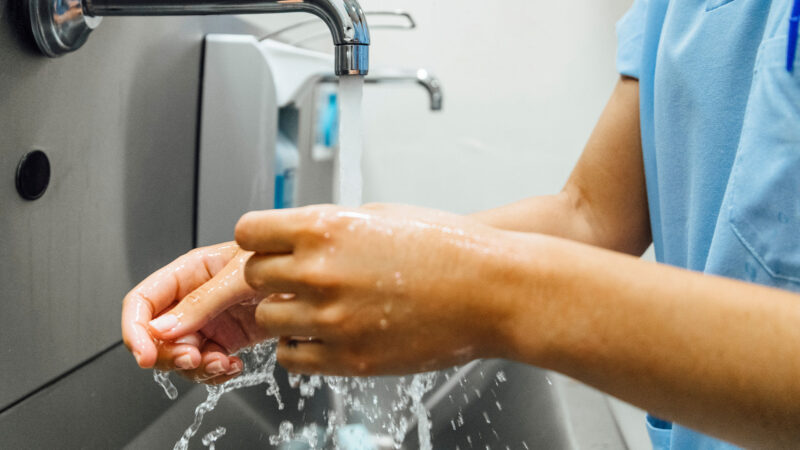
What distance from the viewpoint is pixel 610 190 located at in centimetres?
57

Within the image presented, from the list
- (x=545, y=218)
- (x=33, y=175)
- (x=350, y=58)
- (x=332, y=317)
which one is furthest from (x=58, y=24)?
(x=545, y=218)

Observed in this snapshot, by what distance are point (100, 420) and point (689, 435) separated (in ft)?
1.63

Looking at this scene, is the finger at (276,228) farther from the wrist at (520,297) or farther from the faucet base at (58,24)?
the faucet base at (58,24)

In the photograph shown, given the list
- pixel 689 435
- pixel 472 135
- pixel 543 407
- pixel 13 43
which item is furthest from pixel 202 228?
pixel 472 135

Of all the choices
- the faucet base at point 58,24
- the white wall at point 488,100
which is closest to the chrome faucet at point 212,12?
the faucet base at point 58,24

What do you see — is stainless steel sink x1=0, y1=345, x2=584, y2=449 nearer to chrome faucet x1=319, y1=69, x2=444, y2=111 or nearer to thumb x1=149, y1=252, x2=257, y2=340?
thumb x1=149, y1=252, x2=257, y2=340

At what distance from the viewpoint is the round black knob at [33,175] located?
42 cm

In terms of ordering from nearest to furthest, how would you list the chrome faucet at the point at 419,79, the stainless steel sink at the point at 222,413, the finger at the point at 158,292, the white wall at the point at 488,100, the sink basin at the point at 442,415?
the finger at the point at 158,292, the stainless steel sink at the point at 222,413, the sink basin at the point at 442,415, the chrome faucet at the point at 419,79, the white wall at the point at 488,100

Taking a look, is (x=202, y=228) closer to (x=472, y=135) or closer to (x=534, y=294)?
(x=534, y=294)

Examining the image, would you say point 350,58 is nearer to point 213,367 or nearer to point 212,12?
point 212,12

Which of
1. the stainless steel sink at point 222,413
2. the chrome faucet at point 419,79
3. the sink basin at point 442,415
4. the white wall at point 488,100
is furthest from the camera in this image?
the white wall at point 488,100

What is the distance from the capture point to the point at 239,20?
754mm

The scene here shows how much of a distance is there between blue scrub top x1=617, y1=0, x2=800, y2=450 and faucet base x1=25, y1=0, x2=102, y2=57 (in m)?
0.46

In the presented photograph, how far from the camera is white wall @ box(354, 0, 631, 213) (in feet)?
3.85
